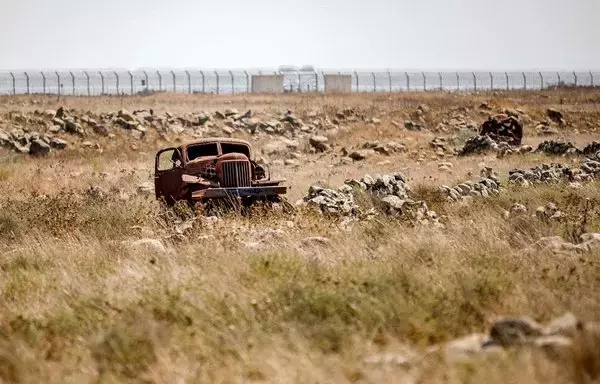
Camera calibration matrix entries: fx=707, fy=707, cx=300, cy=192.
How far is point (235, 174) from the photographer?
49.0 feet

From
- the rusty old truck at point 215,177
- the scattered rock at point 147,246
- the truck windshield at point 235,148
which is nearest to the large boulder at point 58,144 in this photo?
the rusty old truck at point 215,177

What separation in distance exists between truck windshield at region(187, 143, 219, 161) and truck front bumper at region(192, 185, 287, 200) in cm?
197

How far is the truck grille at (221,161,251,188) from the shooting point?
1486 centimetres

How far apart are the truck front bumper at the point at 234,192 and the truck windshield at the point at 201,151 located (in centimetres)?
197

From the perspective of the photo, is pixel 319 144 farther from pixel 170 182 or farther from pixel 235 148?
pixel 170 182

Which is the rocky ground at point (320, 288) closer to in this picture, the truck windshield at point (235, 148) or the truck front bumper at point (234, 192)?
the truck front bumper at point (234, 192)

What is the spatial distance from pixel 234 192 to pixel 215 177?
1.05m

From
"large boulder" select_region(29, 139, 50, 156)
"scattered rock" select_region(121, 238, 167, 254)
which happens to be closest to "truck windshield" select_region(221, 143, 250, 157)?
"scattered rock" select_region(121, 238, 167, 254)

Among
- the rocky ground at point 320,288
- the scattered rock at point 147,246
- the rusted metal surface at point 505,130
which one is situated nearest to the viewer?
the rocky ground at point 320,288

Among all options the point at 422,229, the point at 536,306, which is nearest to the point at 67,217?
the point at 422,229

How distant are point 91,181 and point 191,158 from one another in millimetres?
7560

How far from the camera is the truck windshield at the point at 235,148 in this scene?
52.6 ft

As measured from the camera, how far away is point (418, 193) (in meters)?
16.2

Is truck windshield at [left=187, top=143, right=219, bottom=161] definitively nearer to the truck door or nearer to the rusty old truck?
the rusty old truck
